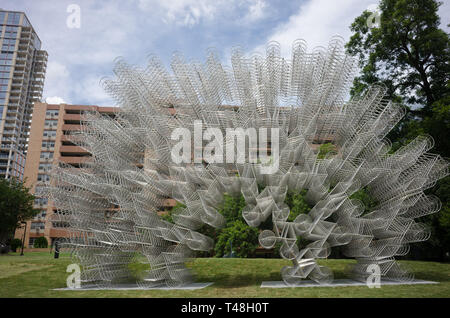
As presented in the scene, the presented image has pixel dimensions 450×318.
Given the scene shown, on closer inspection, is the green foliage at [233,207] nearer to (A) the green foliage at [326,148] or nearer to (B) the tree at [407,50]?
(A) the green foliage at [326,148]

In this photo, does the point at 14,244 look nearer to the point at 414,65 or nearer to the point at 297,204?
the point at 297,204

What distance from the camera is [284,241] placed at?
10.5 metres

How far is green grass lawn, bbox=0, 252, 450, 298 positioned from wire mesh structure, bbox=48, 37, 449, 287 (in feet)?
3.81

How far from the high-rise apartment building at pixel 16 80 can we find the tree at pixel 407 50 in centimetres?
9154

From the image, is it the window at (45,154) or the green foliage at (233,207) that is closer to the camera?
the green foliage at (233,207)

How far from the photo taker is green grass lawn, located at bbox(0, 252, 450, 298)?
967 centimetres

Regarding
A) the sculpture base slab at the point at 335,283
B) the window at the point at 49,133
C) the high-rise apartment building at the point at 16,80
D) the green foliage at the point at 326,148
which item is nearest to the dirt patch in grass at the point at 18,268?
the sculpture base slab at the point at 335,283

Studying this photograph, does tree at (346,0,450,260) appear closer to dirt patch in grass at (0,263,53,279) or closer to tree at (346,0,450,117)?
tree at (346,0,450,117)

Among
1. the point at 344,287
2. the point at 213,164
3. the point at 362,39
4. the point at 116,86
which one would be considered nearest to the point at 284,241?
the point at 344,287

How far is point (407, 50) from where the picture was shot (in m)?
18.7

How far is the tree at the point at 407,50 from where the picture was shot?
57.9 feet

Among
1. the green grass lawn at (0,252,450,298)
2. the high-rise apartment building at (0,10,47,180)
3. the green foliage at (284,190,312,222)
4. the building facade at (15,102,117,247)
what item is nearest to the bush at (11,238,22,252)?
the building facade at (15,102,117,247)

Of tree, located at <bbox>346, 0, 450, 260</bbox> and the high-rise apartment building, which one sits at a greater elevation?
the high-rise apartment building

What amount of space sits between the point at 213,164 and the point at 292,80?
4739 millimetres
